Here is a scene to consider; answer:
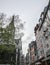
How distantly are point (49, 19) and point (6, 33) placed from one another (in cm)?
1349

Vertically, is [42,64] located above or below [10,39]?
below

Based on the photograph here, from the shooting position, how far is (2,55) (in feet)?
98.8

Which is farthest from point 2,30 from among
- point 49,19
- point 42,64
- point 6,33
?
point 42,64

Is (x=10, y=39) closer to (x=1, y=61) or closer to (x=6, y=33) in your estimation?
(x=6, y=33)

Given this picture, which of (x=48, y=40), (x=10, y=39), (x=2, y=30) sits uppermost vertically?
(x=2, y=30)

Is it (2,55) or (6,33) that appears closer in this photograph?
(6,33)

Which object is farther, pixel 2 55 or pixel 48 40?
pixel 2 55

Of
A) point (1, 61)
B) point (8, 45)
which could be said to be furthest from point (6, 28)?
point (1, 61)

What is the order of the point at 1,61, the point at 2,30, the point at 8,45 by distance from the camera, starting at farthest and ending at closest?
the point at 1,61
the point at 8,45
the point at 2,30

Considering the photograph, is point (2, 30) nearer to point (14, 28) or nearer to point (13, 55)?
point (14, 28)

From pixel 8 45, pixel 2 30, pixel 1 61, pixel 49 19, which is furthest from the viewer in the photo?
pixel 1 61

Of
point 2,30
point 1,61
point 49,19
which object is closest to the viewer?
point 2,30

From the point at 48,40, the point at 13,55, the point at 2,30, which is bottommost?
the point at 13,55

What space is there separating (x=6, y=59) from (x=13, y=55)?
72.4 inches
